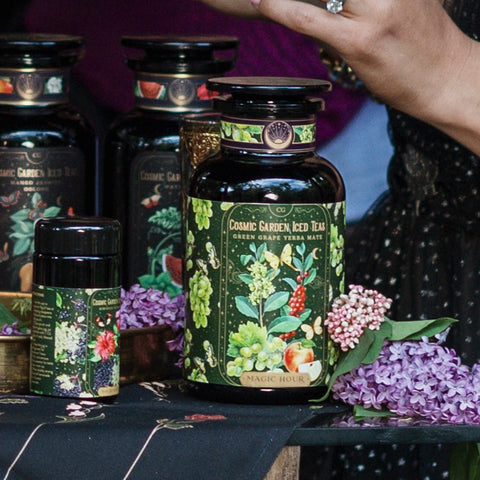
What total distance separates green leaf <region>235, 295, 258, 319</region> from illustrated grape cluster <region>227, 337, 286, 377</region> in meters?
0.02

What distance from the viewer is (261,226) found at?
1052mm

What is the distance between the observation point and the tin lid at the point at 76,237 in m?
1.06

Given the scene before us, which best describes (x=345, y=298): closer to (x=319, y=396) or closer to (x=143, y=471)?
(x=319, y=396)

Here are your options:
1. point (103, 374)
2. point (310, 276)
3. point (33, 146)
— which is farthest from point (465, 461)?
point (33, 146)

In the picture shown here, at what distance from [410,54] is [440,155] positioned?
0.95 ft

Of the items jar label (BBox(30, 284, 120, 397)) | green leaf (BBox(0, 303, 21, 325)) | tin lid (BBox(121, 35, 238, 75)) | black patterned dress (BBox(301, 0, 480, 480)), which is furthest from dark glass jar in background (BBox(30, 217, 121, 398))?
black patterned dress (BBox(301, 0, 480, 480))

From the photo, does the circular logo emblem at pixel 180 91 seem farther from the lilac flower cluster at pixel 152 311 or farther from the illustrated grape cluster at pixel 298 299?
the illustrated grape cluster at pixel 298 299

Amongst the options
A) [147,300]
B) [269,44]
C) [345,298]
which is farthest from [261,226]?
[269,44]

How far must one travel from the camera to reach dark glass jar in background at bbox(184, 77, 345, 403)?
1054mm

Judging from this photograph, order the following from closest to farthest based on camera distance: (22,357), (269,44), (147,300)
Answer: (22,357), (147,300), (269,44)

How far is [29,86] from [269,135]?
0.36 m

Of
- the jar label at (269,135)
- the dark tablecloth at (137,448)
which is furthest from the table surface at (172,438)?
the jar label at (269,135)

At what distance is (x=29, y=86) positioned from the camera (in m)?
1.32

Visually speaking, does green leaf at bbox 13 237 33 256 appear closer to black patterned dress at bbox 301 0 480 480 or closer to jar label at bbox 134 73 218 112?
jar label at bbox 134 73 218 112
